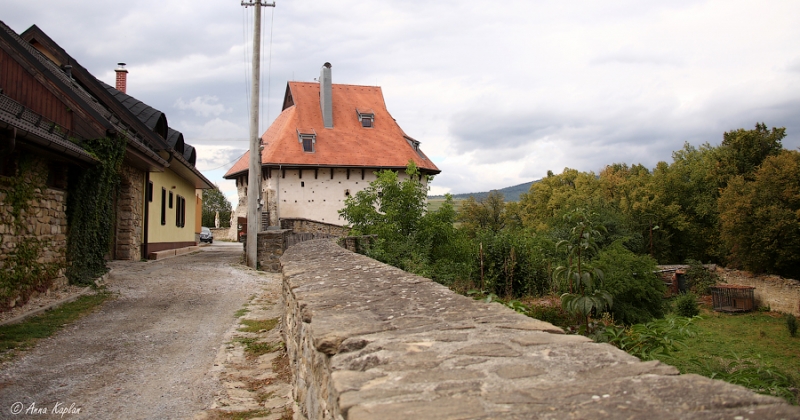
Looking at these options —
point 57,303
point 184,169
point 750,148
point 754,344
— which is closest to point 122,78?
point 184,169

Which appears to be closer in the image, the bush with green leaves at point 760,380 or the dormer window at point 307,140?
the bush with green leaves at point 760,380

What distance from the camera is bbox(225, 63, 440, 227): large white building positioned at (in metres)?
36.7

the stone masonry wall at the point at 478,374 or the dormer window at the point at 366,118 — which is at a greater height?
the dormer window at the point at 366,118

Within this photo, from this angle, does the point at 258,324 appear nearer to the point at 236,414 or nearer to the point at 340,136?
the point at 236,414

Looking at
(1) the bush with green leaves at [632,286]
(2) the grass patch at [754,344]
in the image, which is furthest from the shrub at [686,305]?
(1) the bush with green leaves at [632,286]

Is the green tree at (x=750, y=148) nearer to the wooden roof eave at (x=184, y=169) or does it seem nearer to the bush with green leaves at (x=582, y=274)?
the wooden roof eave at (x=184, y=169)

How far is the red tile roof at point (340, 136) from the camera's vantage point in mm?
36906

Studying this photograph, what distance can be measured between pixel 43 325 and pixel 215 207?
67.4m

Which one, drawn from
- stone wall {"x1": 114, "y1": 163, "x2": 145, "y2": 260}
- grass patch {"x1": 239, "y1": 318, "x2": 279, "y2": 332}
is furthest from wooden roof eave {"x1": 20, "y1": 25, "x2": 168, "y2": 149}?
grass patch {"x1": 239, "y1": 318, "x2": 279, "y2": 332}

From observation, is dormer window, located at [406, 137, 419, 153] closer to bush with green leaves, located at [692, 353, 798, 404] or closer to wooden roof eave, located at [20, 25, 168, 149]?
wooden roof eave, located at [20, 25, 168, 149]

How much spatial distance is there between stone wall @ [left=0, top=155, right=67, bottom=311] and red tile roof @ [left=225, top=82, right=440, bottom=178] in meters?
26.3

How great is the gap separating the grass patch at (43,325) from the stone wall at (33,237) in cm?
46

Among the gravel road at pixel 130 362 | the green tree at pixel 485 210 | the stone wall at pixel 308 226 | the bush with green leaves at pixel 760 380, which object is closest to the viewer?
the bush with green leaves at pixel 760 380

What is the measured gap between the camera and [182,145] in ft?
70.5
